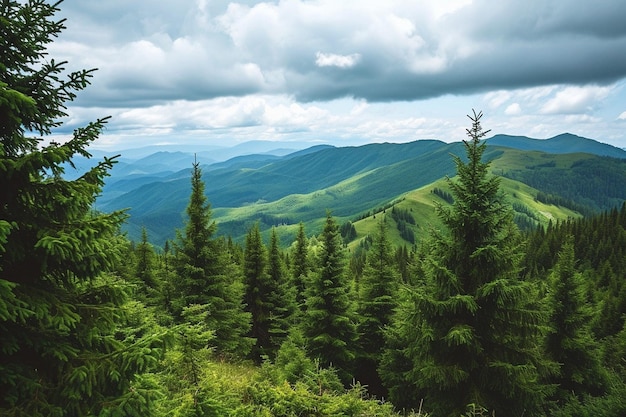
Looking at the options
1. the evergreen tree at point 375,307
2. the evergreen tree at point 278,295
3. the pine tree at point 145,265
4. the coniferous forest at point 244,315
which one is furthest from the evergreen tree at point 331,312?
the pine tree at point 145,265

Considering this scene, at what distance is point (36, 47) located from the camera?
5.85m

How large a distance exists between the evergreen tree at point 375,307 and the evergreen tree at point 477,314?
1166 cm

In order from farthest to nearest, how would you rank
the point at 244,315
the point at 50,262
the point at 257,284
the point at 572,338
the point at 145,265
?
the point at 145,265
the point at 257,284
the point at 244,315
the point at 572,338
the point at 50,262

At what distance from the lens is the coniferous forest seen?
5.40m

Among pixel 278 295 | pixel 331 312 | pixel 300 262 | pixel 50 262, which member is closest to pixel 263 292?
pixel 278 295

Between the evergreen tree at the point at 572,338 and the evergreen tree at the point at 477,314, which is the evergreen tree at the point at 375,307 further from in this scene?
the evergreen tree at the point at 477,314

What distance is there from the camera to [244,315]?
24.5 m

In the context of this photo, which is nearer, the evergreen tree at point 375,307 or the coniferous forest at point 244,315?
the coniferous forest at point 244,315

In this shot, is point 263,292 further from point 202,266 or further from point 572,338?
point 572,338

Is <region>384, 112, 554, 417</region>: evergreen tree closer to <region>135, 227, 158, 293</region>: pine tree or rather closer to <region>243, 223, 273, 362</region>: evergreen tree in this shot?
<region>243, 223, 273, 362</region>: evergreen tree

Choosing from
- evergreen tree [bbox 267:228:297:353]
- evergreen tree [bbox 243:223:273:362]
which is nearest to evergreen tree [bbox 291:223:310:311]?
evergreen tree [bbox 267:228:297:353]

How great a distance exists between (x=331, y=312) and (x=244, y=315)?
5846 millimetres

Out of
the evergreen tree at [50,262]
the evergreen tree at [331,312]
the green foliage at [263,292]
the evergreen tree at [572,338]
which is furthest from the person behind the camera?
the green foliage at [263,292]

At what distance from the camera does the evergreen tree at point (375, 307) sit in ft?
84.9
